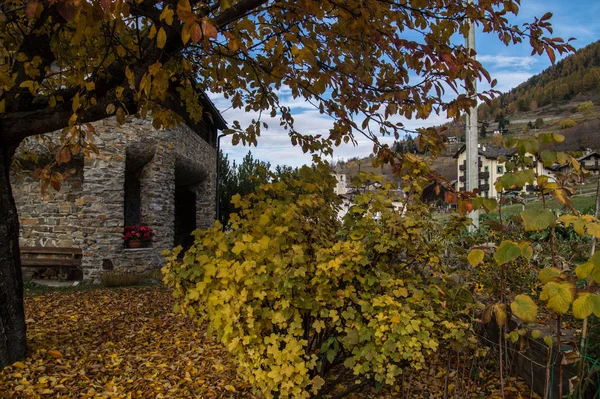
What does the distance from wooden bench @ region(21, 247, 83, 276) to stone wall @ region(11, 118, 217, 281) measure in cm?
27

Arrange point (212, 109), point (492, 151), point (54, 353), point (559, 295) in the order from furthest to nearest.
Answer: point (212, 109) → point (492, 151) → point (54, 353) → point (559, 295)

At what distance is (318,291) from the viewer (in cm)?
230

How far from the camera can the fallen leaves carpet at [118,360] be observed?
3227 millimetres

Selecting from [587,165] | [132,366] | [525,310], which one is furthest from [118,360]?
[587,165]

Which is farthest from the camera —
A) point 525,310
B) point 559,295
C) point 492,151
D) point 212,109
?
point 212,109

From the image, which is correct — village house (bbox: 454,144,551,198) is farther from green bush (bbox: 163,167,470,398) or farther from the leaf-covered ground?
the leaf-covered ground

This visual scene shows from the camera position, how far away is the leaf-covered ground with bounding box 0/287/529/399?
3.16 meters

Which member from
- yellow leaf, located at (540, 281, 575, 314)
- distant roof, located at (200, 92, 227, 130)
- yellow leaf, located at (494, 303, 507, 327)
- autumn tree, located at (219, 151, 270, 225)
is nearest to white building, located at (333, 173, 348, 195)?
yellow leaf, located at (494, 303, 507, 327)

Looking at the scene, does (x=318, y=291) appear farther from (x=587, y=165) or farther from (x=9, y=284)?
(x=9, y=284)

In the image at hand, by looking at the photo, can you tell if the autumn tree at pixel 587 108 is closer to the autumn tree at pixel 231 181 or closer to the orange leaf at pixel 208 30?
the orange leaf at pixel 208 30

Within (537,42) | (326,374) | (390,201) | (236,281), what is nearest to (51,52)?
(236,281)

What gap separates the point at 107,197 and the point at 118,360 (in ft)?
19.1

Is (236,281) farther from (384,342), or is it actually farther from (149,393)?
(149,393)

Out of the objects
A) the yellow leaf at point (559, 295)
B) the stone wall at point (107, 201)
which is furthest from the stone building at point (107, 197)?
the yellow leaf at point (559, 295)
